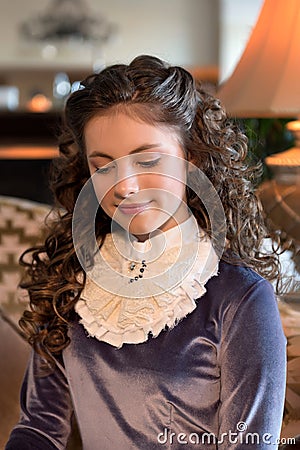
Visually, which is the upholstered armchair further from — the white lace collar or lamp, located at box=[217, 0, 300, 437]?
lamp, located at box=[217, 0, 300, 437]

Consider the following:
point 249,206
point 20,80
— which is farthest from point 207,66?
point 249,206

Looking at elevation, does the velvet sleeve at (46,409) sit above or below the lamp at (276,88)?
below

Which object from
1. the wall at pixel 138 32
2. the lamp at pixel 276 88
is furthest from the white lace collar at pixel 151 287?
the wall at pixel 138 32

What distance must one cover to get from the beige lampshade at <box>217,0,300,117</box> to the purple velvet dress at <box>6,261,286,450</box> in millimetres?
307

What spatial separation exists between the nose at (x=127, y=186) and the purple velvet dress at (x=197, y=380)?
155 millimetres

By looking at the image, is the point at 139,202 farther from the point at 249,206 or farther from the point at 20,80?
the point at 20,80

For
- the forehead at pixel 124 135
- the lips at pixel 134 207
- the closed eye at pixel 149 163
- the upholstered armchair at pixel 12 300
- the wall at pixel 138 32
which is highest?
the forehead at pixel 124 135

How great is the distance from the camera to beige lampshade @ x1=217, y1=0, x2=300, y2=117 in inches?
46.9

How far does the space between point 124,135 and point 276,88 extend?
330 millimetres

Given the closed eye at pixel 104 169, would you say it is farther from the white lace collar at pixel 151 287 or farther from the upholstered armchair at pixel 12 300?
the upholstered armchair at pixel 12 300

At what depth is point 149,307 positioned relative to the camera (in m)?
1.03

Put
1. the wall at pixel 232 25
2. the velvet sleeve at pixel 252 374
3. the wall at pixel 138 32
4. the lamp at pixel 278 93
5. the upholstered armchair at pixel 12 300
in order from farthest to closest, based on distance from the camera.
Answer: the wall at pixel 232 25 → the wall at pixel 138 32 → the upholstered armchair at pixel 12 300 → the lamp at pixel 278 93 → the velvet sleeve at pixel 252 374

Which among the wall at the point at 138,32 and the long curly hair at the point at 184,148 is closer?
the long curly hair at the point at 184,148

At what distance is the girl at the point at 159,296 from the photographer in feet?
3.15
